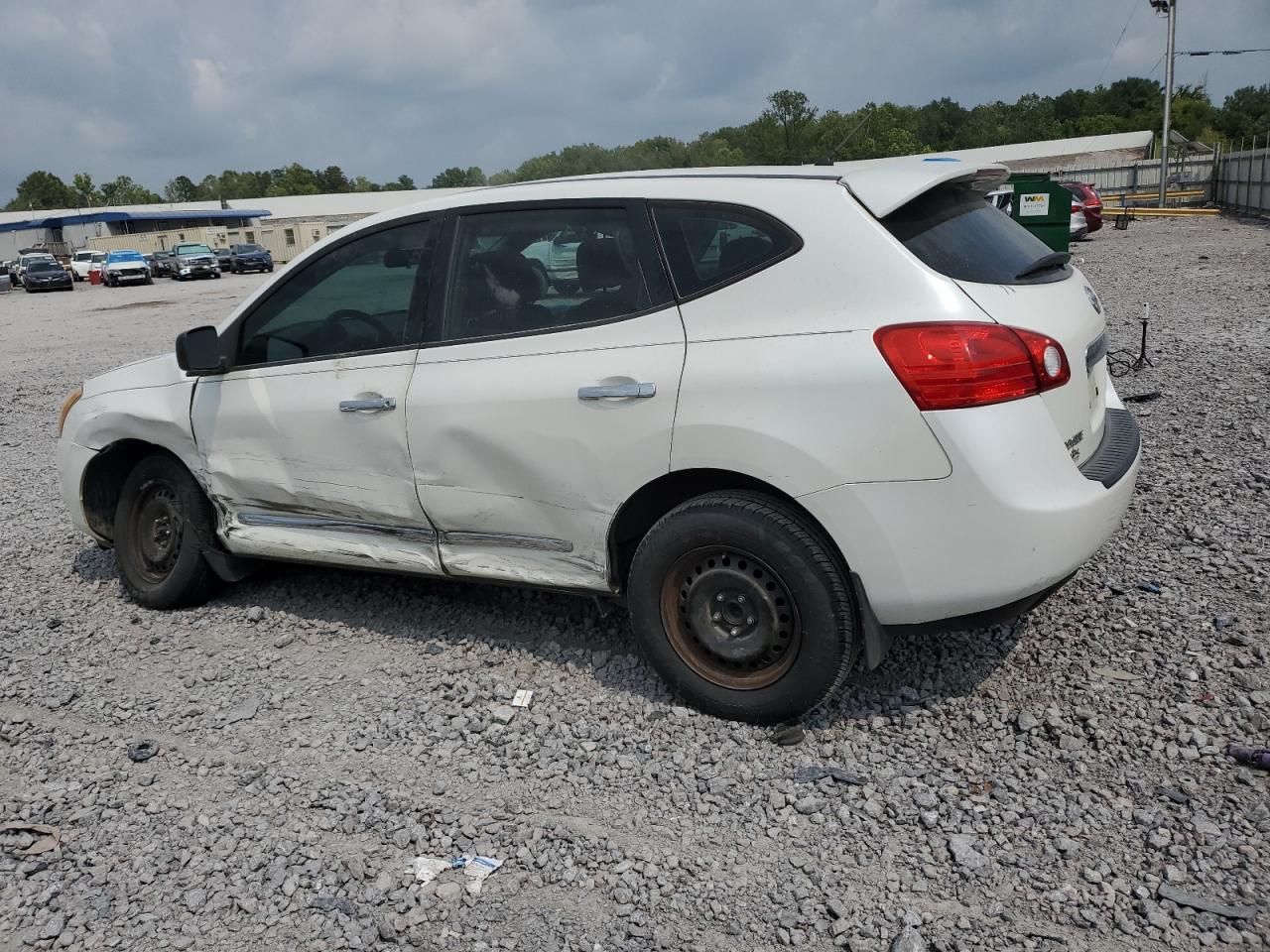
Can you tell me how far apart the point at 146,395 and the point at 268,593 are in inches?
44.5

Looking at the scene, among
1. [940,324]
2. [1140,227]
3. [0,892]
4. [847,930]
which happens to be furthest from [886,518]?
[1140,227]

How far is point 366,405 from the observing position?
169 inches

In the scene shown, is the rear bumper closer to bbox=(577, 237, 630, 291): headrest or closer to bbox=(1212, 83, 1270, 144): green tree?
bbox=(577, 237, 630, 291): headrest

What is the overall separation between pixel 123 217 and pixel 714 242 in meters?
90.9

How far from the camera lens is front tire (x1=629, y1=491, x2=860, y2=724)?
3.47 metres

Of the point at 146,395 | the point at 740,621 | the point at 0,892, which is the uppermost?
the point at 146,395

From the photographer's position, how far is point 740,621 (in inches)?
146

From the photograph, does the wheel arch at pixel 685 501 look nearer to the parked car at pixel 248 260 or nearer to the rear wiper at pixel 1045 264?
the rear wiper at pixel 1045 264

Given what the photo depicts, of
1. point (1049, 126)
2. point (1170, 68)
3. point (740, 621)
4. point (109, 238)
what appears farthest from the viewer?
point (1049, 126)

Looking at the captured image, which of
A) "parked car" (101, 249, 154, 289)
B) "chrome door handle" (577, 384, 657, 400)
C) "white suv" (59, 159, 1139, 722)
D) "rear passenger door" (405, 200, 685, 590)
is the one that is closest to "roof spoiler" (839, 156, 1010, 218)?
"white suv" (59, 159, 1139, 722)

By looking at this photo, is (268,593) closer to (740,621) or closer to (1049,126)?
(740,621)

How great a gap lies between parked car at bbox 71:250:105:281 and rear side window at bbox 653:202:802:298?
189ft

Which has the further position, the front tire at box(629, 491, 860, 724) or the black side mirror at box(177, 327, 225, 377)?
the black side mirror at box(177, 327, 225, 377)

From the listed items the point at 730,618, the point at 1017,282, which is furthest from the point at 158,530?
the point at 1017,282
